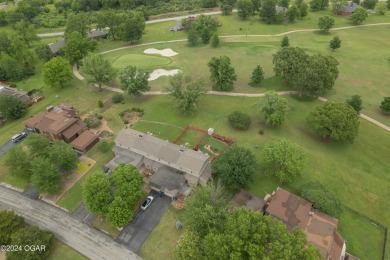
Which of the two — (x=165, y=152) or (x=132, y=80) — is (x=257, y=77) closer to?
(x=132, y=80)

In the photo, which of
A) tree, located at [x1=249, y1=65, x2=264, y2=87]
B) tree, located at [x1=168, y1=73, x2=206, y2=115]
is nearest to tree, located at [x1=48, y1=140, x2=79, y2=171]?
tree, located at [x1=168, y1=73, x2=206, y2=115]

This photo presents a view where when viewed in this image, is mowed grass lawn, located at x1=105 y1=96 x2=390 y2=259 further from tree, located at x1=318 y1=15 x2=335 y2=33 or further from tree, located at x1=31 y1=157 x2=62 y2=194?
tree, located at x1=318 y1=15 x2=335 y2=33

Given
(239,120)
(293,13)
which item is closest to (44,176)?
(239,120)

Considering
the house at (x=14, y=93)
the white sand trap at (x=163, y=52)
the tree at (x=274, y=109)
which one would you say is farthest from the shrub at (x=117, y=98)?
the tree at (x=274, y=109)

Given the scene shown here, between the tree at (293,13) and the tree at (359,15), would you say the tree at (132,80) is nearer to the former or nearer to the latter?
the tree at (293,13)

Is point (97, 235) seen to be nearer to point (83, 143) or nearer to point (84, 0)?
point (83, 143)

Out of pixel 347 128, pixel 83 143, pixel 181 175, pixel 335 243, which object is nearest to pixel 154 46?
pixel 83 143
